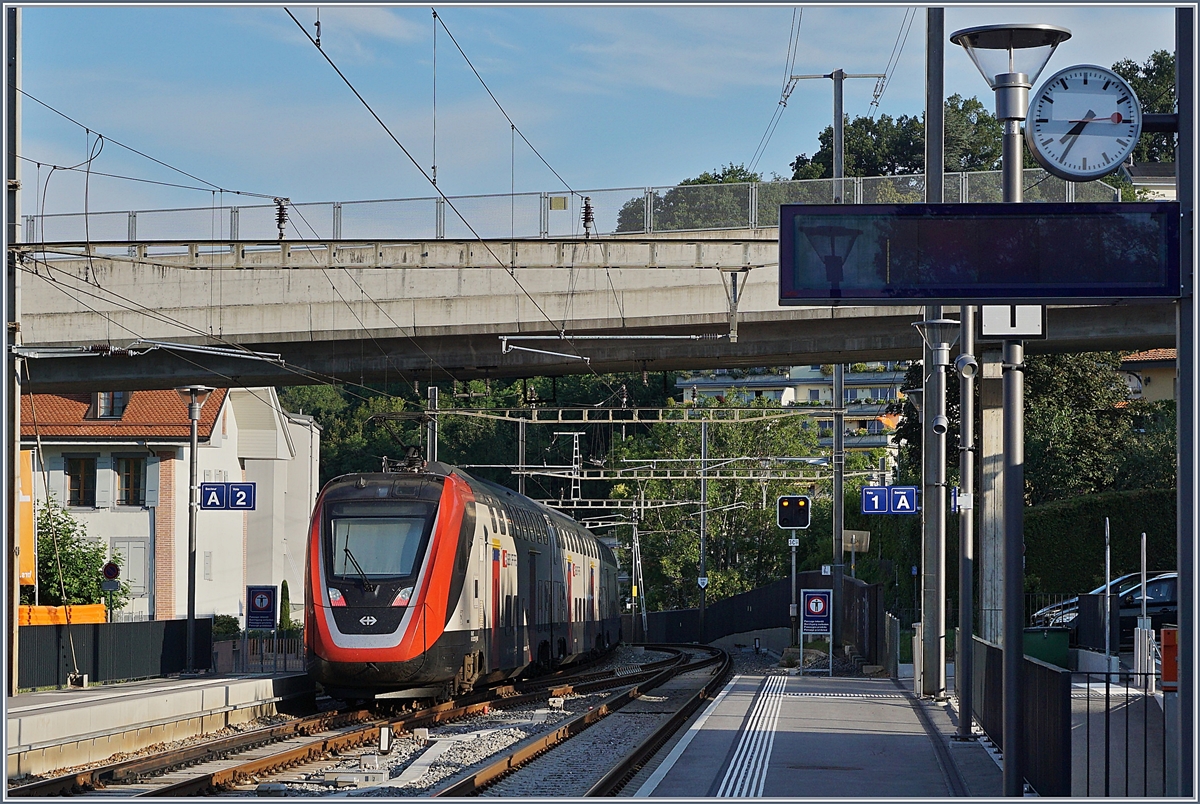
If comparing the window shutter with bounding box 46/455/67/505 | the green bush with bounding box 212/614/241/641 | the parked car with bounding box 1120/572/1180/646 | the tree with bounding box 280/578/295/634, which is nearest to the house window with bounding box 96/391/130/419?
the window shutter with bounding box 46/455/67/505

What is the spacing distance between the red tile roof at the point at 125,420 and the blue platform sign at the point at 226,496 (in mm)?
19774

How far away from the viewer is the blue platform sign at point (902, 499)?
25.9 m

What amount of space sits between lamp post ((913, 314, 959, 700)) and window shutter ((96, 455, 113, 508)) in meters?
34.1

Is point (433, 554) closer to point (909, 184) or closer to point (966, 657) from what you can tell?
point (966, 657)

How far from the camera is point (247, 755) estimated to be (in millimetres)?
14953

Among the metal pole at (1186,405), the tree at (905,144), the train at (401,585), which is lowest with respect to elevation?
the train at (401,585)

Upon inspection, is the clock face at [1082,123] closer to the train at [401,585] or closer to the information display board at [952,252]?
the information display board at [952,252]

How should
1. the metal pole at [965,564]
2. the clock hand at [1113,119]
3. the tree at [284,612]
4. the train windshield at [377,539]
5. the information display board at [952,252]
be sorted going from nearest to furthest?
the information display board at [952,252]
the clock hand at [1113,119]
the metal pole at [965,564]
the train windshield at [377,539]
the tree at [284,612]

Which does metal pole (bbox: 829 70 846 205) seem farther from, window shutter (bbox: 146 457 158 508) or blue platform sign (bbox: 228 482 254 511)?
window shutter (bbox: 146 457 158 508)

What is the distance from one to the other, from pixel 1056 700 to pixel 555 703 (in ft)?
44.7

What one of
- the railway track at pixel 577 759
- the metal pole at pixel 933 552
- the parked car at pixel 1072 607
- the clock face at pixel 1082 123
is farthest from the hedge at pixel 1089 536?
the clock face at pixel 1082 123

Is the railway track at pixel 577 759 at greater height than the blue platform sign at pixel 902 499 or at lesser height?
lesser

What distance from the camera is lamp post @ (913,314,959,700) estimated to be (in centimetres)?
2030

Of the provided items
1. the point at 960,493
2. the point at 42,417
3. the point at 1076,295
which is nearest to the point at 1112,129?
the point at 1076,295
